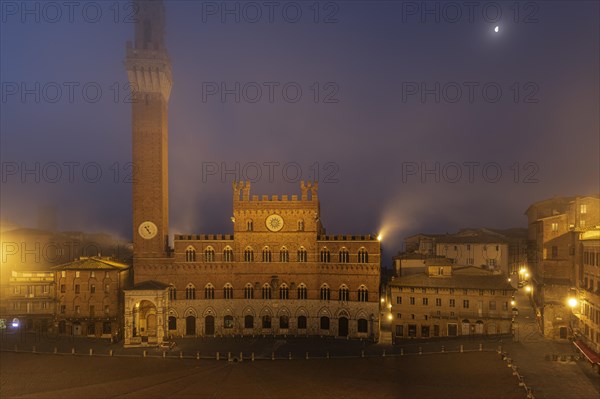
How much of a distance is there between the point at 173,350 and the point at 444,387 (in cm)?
2875

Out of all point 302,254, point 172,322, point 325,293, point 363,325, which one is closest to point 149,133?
point 172,322

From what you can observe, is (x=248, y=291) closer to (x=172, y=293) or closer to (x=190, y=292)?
(x=190, y=292)

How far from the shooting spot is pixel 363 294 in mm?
55344

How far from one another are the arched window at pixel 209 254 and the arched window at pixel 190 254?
55.0 inches

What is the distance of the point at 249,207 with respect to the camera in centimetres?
5681

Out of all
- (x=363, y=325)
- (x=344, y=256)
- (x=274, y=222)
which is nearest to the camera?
(x=363, y=325)

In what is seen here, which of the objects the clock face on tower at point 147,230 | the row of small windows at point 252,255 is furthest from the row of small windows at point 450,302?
the clock face on tower at point 147,230

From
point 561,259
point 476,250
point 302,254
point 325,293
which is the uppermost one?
point 302,254

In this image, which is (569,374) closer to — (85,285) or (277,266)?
(277,266)

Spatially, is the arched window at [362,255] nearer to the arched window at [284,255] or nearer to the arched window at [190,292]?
the arched window at [284,255]

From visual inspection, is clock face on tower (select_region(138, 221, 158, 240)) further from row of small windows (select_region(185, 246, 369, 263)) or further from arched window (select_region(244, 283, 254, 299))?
arched window (select_region(244, 283, 254, 299))

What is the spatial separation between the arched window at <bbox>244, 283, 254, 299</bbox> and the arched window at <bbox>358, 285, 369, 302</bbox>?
13.4 meters

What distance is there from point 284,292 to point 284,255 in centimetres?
464

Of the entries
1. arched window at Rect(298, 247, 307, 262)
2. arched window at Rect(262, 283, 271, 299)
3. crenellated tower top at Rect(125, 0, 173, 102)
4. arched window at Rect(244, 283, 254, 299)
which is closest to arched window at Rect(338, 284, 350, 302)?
arched window at Rect(298, 247, 307, 262)
